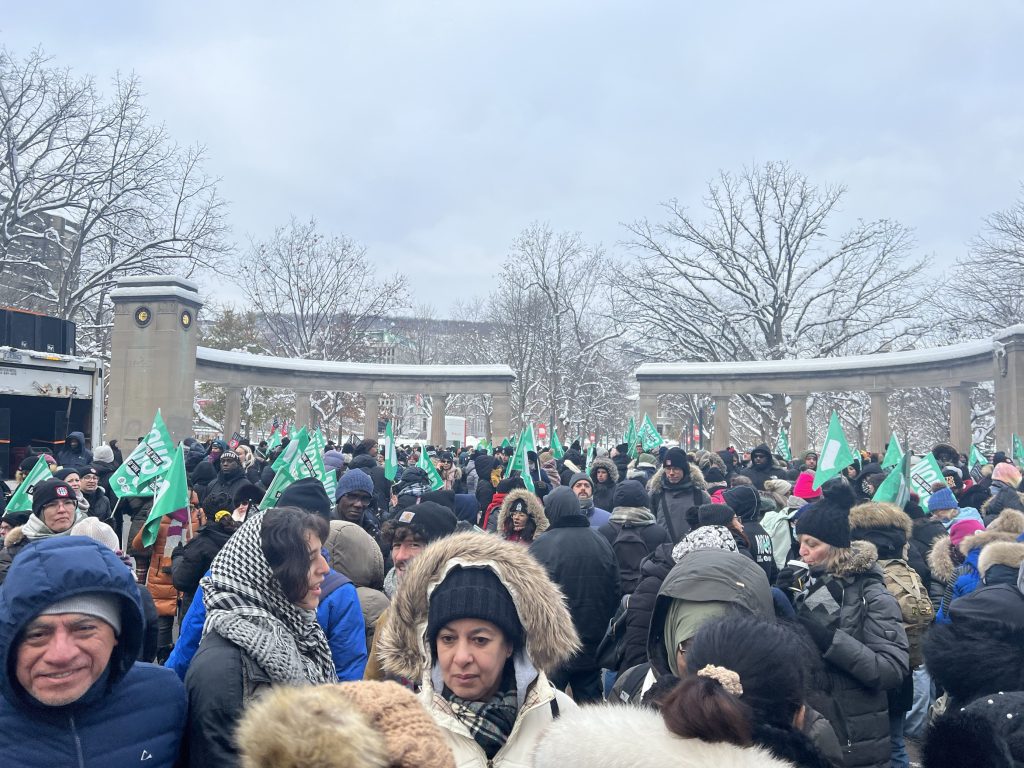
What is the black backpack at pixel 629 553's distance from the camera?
6.58 m

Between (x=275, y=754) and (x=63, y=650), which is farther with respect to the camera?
(x=63, y=650)

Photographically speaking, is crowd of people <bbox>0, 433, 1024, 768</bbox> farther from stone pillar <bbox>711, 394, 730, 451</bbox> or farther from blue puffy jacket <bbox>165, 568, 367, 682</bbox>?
stone pillar <bbox>711, 394, 730, 451</bbox>

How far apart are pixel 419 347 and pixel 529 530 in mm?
55041

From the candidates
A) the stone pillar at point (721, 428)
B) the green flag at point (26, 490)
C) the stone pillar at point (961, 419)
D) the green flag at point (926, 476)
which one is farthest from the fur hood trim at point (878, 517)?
the stone pillar at point (721, 428)

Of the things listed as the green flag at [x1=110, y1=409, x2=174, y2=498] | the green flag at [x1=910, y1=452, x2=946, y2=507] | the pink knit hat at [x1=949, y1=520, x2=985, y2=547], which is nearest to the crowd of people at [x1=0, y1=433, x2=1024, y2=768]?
the pink knit hat at [x1=949, y1=520, x2=985, y2=547]

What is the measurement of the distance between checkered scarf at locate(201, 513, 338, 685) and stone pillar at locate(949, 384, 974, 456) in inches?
1059

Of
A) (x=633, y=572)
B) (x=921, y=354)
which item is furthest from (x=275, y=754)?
(x=921, y=354)

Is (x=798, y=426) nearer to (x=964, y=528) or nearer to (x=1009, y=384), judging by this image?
(x=1009, y=384)

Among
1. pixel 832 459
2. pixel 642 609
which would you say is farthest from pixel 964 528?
pixel 832 459

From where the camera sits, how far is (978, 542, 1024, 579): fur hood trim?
4.49m

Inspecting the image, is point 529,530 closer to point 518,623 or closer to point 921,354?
point 518,623

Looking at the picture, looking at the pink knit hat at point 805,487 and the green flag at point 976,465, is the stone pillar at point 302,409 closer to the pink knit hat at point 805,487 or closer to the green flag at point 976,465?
the green flag at point 976,465

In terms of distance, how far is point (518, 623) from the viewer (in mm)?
2791

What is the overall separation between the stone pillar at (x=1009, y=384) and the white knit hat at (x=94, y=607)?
2312cm
